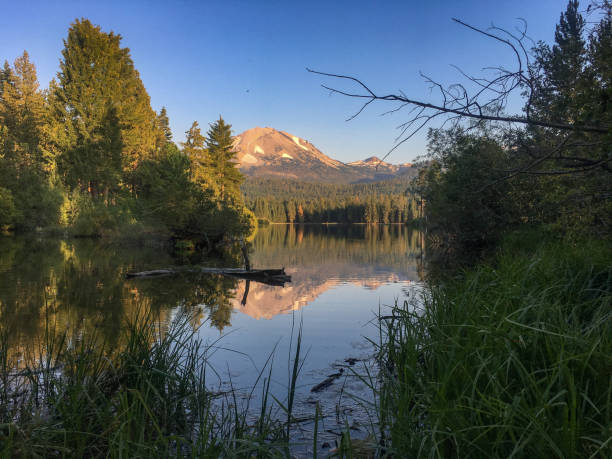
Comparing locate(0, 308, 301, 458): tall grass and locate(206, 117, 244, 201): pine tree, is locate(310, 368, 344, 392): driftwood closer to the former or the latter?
locate(0, 308, 301, 458): tall grass

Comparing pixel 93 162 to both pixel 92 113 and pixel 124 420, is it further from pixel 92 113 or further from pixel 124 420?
pixel 124 420

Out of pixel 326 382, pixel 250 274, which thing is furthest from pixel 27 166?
pixel 326 382

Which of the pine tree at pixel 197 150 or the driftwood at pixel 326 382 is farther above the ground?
the pine tree at pixel 197 150

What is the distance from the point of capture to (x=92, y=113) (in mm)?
40125

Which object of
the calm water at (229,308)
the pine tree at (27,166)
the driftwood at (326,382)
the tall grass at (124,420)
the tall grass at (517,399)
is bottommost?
the calm water at (229,308)

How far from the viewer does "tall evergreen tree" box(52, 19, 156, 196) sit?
39531 millimetres

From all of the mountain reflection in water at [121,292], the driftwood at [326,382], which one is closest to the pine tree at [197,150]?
the mountain reflection in water at [121,292]

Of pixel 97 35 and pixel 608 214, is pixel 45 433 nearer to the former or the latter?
pixel 608 214

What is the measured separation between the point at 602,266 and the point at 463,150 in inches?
741

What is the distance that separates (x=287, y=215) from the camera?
15062cm

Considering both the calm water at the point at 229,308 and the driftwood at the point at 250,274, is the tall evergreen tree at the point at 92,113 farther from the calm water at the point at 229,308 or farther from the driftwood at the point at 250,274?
the driftwood at the point at 250,274

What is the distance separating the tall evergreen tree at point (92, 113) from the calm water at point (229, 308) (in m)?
21.1

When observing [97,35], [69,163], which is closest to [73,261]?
[69,163]

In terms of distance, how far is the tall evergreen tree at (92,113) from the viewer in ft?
130
